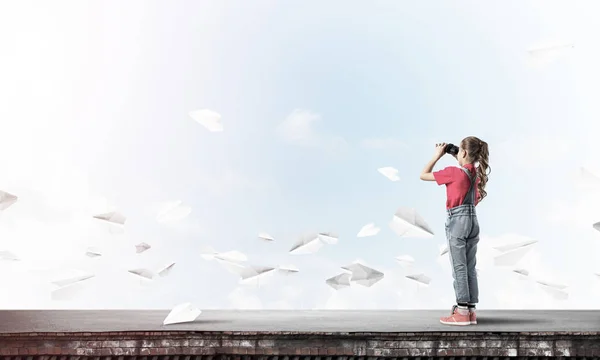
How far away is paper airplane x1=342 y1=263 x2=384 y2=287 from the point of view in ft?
16.6

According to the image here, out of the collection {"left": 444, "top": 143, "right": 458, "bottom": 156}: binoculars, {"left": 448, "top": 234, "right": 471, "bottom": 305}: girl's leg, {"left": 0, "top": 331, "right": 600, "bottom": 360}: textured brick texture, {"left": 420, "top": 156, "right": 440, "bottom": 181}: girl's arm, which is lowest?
{"left": 0, "top": 331, "right": 600, "bottom": 360}: textured brick texture

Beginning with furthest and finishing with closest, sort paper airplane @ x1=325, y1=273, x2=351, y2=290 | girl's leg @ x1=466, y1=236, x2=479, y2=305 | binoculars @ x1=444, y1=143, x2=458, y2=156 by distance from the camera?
paper airplane @ x1=325, y1=273, x2=351, y2=290
binoculars @ x1=444, y1=143, x2=458, y2=156
girl's leg @ x1=466, y1=236, x2=479, y2=305

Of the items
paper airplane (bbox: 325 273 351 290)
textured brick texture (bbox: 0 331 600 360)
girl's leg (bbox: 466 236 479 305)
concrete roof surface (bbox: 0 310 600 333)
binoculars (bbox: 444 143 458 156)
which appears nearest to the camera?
textured brick texture (bbox: 0 331 600 360)

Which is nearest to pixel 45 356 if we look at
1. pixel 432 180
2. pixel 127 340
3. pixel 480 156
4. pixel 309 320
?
pixel 127 340

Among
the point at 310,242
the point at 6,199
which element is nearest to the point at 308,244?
the point at 310,242

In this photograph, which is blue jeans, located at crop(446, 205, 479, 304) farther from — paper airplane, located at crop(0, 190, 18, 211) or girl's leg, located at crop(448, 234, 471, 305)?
paper airplane, located at crop(0, 190, 18, 211)

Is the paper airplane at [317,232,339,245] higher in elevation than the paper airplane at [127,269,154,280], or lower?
higher

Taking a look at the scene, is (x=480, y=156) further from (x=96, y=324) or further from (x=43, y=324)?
(x=43, y=324)

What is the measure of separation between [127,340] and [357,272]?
1.96m

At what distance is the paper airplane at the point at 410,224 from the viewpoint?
4.95 metres

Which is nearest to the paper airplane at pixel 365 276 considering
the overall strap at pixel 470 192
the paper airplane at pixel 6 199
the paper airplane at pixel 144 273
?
the overall strap at pixel 470 192

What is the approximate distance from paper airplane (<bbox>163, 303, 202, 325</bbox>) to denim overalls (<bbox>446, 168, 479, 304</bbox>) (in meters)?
1.56

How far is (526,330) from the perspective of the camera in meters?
3.78

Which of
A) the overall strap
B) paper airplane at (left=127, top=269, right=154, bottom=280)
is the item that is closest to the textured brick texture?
the overall strap
